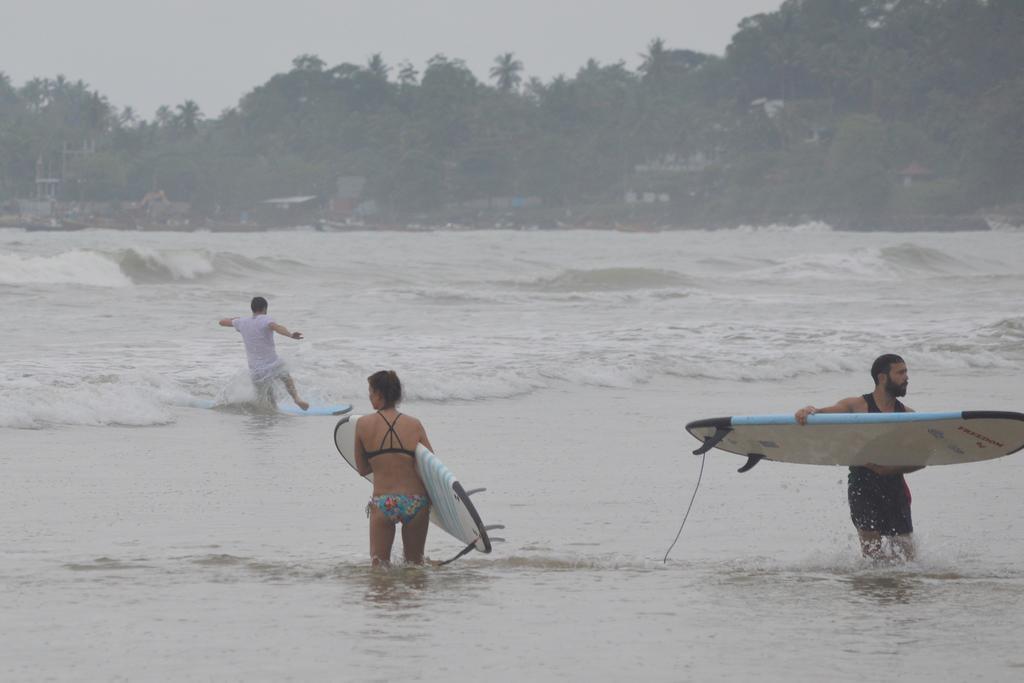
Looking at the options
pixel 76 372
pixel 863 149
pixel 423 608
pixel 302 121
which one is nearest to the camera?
pixel 423 608

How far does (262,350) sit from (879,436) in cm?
788

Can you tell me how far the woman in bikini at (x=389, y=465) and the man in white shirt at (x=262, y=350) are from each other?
6193mm

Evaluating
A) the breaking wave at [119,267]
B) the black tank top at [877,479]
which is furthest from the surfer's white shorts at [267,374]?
the breaking wave at [119,267]

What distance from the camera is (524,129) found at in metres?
147

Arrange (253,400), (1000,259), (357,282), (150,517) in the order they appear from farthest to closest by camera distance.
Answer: (1000,259) → (357,282) → (253,400) → (150,517)

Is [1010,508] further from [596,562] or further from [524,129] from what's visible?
[524,129]

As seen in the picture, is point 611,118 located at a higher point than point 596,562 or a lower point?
higher

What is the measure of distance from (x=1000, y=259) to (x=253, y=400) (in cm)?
4497

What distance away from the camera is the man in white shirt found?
1288cm

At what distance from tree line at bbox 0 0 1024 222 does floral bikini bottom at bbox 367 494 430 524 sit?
120 meters

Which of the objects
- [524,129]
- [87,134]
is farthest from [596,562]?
[87,134]

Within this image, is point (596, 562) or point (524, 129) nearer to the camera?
point (596, 562)

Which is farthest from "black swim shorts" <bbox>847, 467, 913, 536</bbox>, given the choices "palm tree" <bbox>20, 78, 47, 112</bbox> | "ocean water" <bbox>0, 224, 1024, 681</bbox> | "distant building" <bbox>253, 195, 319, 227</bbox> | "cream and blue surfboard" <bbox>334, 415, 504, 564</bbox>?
"palm tree" <bbox>20, 78, 47, 112</bbox>

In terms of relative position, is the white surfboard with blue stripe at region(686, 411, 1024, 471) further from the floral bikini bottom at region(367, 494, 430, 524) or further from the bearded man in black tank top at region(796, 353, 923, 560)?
the floral bikini bottom at region(367, 494, 430, 524)
